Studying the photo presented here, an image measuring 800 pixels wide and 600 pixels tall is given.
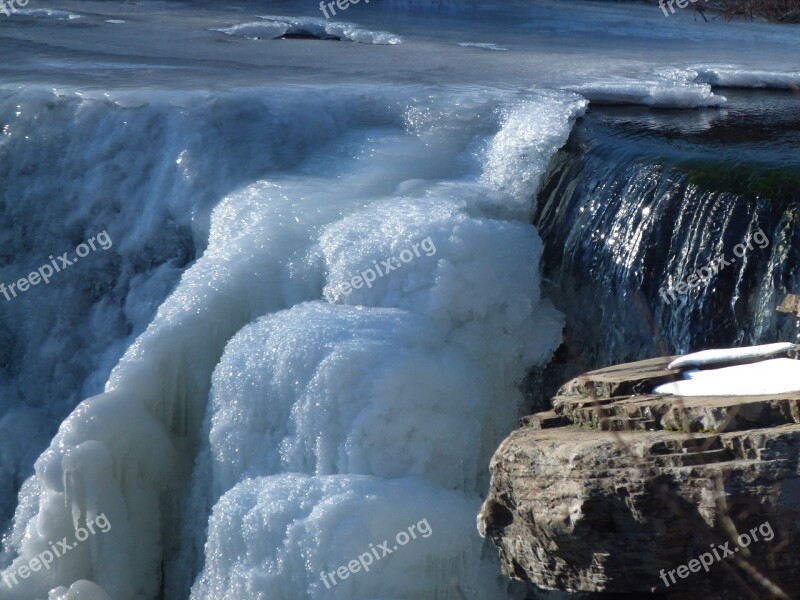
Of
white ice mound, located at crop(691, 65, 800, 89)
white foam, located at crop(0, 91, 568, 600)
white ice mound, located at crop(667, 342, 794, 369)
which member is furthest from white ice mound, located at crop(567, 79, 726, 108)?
white ice mound, located at crop(667, 342, 794, 369)

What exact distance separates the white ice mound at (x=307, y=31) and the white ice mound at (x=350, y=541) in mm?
6982

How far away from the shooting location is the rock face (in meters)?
2.99

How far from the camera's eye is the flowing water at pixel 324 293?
4.59 metres

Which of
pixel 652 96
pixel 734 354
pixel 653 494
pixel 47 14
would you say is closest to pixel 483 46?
pixel 652 96

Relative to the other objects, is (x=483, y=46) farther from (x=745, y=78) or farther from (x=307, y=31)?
(x=745, y=78)

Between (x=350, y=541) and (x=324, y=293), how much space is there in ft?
4.45

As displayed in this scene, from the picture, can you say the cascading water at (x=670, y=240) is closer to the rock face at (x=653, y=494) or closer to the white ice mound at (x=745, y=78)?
the rock face at (x=653, y=494)

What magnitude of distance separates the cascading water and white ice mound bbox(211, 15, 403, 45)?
536cm

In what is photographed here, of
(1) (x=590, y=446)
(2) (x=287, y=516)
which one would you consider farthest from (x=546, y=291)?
(1) (x=590, y=446)

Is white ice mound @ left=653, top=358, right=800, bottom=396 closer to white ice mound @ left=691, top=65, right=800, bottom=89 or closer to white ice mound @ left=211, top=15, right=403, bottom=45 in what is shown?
white ice mound @ left=691, top=65, right=800, bottom=89

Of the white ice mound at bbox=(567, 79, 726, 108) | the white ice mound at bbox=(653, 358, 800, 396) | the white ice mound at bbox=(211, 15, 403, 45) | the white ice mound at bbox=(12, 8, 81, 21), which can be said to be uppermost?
the white ice mound at bbox=(12, 8, 81, 21)

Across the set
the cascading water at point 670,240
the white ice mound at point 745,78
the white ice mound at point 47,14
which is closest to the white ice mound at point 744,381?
the cascading water at point 670,240

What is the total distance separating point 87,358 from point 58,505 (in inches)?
50.4

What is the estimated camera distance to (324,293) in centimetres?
521
